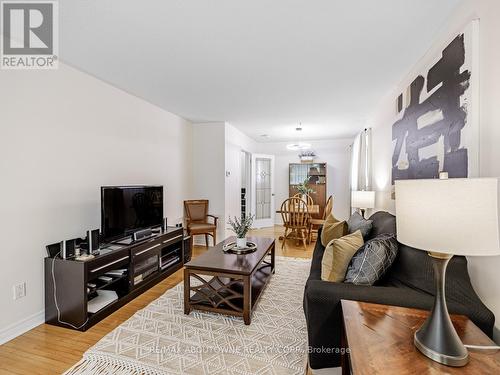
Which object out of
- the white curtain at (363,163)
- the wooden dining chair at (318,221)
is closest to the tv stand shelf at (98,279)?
the wooden dining chair at (318,221)

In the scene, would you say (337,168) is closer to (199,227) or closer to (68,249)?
(199,227)

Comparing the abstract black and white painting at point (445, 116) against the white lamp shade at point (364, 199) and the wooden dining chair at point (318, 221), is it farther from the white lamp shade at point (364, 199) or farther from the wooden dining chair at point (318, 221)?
the wooden dining chair at point (318, 221)

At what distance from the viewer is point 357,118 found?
14.5 ft

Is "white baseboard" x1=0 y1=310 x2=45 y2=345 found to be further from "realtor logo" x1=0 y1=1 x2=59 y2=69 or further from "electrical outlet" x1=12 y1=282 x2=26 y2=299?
"realtor logo" x1=0 y1=1 x2=59 y2=69

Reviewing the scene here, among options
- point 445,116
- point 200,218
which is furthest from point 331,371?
point 200,218

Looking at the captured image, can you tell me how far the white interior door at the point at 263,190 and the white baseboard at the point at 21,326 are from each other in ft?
15.8

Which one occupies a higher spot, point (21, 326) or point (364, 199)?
point (364, 199)

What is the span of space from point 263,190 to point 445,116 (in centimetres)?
523

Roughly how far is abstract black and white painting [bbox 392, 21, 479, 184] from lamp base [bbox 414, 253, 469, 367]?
0.78m

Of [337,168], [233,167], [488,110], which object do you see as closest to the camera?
[488,110]

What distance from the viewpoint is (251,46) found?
2119mm

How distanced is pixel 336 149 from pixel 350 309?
19.2 ft

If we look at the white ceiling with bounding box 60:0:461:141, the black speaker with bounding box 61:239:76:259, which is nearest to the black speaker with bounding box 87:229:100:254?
the black speaker with bounding box 61:239:76:259

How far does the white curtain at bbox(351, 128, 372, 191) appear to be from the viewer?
403 centimetres
